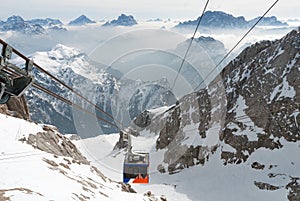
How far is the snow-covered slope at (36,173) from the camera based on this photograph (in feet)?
56.4

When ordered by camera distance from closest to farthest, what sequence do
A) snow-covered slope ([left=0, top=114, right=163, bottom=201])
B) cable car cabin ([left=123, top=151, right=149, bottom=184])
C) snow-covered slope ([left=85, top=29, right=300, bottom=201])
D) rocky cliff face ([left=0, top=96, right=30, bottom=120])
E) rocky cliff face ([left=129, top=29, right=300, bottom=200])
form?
snow-covered slope ([left=0, top=114, right=163, bottom=201]) → cable car cabin ([left=123, top=151, right=149, bottom=184]) → rocky cliff face ([left=0, top=96, right=30, bottom=120]) → snow-covered slope ([left=85, top=29, right=300, bottom=201]) → rocky cliff face ([left=129, top=29, right=300, bottom=200])

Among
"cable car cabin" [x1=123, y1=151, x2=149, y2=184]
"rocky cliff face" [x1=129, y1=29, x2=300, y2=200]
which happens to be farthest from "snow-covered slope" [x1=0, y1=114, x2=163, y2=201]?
"rocky cliff face" [x1=129, y1=29, x2=300, y2=200]

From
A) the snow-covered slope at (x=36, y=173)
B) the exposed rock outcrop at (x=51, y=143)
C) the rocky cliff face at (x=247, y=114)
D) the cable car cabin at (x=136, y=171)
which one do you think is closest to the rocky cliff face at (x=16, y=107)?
the snow-covered slope at (x=36, y=173)

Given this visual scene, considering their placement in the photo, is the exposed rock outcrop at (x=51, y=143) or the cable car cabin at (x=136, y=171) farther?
the cable car cabin at (x=136, y=171)

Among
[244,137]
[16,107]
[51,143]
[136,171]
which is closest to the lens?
[136,171]

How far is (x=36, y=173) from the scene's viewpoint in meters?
21.5

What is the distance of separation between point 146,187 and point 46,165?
37071 mm

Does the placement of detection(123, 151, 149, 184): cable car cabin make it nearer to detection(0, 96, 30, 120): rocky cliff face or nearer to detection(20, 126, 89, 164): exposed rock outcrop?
detection(20, 126, 89, 164): exposed rock outcrop

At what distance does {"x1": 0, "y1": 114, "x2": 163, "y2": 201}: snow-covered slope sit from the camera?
1718 cm

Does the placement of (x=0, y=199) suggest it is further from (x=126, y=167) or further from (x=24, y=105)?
(x=24, y=105)

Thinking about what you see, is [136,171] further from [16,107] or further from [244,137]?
[244,137]

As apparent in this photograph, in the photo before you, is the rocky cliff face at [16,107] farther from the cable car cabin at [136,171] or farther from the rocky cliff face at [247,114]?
the rocky cliff face at [247,114]

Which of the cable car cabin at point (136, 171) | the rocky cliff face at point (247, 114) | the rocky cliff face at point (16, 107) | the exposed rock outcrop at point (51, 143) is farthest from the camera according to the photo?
the rocky cliff face at point (247, 114)

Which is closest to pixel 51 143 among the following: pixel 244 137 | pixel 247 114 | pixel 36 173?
pixel 36 173
